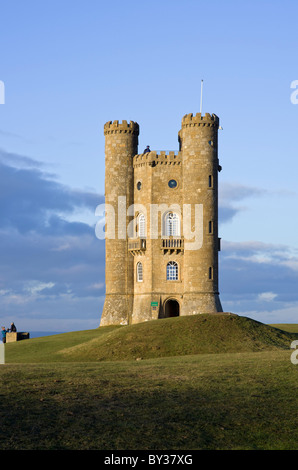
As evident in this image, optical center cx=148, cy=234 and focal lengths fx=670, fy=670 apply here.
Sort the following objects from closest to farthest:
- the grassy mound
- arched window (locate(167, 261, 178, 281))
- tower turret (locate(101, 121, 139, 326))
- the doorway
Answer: the grassy mound → arched window (locate(167, 261, 178, 281)) → the doorway → tower turret (locate(101, 121, 139, 326))

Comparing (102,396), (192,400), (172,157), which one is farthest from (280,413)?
(172,157)

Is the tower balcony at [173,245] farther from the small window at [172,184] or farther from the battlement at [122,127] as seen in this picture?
the battlement at [122,127]

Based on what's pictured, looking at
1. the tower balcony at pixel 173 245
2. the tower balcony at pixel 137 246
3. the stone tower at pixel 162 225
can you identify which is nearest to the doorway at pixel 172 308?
the stone tower at pixel 162 225

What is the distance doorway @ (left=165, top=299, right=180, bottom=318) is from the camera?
239ft

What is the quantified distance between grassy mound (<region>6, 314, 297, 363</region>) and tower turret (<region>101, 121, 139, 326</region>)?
17174mm

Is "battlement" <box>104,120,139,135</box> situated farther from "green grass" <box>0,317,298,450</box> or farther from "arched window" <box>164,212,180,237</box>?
"green grass" <box>0,317,298,450</box>

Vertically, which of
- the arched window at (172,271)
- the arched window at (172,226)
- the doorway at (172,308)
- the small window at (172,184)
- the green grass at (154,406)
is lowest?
the green grass at (154,406)

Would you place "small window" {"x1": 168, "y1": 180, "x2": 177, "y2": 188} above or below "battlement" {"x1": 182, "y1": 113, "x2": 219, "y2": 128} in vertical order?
below

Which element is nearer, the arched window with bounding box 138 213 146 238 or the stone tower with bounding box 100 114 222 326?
the stone tower with bounding box 100 114 222 326

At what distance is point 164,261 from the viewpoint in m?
72.3

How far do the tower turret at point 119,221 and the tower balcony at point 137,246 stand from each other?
85cm

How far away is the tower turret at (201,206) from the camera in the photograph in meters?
69.9

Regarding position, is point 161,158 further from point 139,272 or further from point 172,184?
point 139,272

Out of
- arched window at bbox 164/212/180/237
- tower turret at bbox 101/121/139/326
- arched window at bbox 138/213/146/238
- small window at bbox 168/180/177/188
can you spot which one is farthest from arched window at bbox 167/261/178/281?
small window at bbox 168/180/177/188
